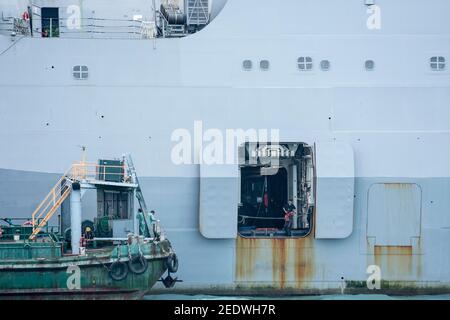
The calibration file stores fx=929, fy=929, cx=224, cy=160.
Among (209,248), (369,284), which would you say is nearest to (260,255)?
(209,248)

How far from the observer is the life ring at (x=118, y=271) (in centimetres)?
1691

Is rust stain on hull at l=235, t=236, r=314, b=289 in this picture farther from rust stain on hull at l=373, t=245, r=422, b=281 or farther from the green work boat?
the green work boat

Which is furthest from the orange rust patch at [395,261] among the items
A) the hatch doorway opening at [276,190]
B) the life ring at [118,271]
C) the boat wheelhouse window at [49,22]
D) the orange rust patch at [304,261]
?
the boat wheelhouse window at [49,22]

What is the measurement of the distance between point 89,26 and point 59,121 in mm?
2621

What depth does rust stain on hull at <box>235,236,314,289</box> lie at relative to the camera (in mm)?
18719

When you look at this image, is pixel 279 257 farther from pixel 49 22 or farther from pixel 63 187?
pixel 49 22

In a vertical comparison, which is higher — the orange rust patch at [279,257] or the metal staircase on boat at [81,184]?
the metal staircase on boat at [81,184]

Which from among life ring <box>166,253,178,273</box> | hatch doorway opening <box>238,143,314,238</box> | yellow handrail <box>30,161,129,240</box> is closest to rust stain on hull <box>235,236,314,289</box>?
hatch doorway opening <box>238,143,314,238</box>

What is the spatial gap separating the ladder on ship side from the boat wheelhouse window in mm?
3563

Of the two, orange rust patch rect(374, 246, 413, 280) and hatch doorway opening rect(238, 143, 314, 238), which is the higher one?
hatch doorway opening rect(238, 143, 314, 238)

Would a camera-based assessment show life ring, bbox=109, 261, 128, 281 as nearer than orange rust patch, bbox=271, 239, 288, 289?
Yes

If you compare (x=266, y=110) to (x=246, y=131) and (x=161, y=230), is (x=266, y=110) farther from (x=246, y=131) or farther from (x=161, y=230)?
(x=161, y=230)

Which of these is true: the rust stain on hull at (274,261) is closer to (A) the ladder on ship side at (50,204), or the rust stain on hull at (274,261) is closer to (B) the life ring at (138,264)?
(B) the life ring at (138,264)

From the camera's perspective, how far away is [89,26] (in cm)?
2028
